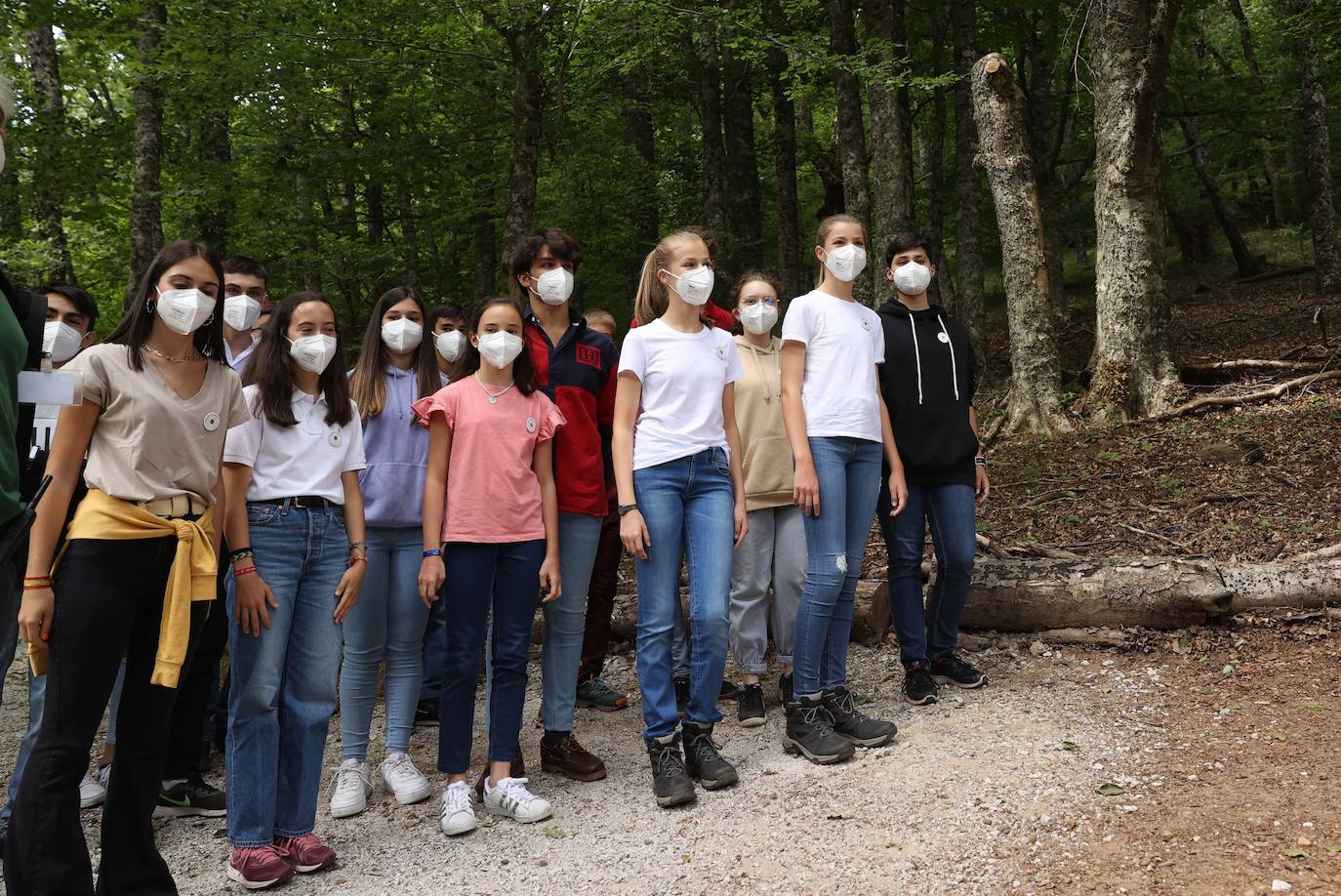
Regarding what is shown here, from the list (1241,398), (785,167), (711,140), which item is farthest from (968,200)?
(1241,398)

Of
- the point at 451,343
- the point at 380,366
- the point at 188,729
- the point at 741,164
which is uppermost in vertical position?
the point at 741,164

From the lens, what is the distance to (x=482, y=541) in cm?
397

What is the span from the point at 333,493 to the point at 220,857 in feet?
5.08

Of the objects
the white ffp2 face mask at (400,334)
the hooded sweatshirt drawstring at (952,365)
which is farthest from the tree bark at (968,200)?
the white ffp2 face mask at (400,334)

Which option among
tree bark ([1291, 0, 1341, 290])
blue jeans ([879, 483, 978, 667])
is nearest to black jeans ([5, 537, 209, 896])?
blue jeans ([879, 483, 978, 667])

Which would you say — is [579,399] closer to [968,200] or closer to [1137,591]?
[1137,591]

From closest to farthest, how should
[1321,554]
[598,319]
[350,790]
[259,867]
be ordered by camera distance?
1. [259,867]
2. [350,790]
3. [1321,554]
4. [598,319]

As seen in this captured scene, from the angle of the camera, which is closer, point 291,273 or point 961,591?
point 961,591

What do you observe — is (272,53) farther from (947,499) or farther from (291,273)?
(947,499)

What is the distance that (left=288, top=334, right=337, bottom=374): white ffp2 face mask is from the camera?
384 cm

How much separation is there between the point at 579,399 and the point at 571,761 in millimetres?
1653

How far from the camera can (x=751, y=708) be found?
16.0 ft

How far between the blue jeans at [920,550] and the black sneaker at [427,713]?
259 cm

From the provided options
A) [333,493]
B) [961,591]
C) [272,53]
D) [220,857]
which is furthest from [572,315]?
[272,53]
